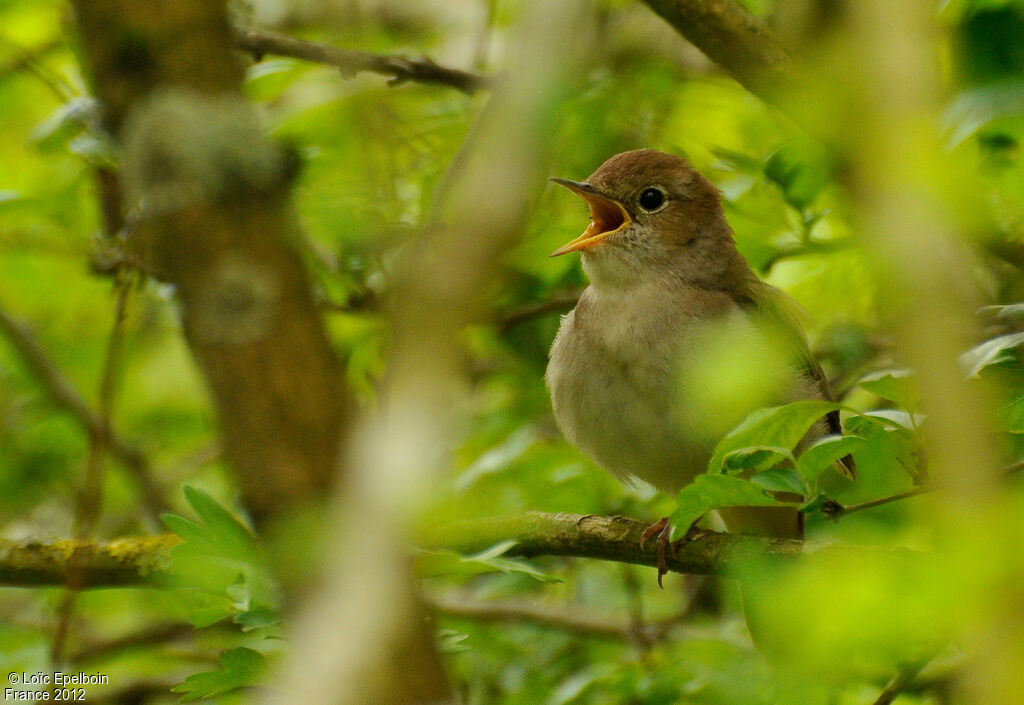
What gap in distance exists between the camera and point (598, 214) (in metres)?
4.87

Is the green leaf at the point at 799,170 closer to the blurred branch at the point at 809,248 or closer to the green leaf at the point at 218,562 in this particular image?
the blurred branch at the point at 809,248

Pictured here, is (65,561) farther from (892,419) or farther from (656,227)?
(656,227)

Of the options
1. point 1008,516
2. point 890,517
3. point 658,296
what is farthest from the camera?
point 658,296

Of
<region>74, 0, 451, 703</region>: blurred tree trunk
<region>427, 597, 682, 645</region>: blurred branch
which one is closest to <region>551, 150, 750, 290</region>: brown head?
<region>427, 597, 682, 645</region>: blurred branch

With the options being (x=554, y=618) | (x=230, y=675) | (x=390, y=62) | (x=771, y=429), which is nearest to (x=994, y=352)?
(x=771, y=429)

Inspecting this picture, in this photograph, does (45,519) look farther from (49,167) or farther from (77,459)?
(49,167)

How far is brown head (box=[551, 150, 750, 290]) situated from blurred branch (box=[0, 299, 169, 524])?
8.58 feet

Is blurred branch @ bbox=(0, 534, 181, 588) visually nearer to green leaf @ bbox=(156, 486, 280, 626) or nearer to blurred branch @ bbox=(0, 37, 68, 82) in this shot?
green leaf @ bbox=(156, 486, 280, 626)

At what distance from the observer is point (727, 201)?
3.89 m

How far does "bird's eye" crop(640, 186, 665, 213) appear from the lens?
4758 millimetres

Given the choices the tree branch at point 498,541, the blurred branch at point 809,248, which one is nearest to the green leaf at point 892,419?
the tree branch at point 498,541

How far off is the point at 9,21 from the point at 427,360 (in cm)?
426

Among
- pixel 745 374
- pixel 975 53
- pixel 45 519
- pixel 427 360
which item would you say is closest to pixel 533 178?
pixel 427 360

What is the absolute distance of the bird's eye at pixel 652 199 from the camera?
15.6 feet
